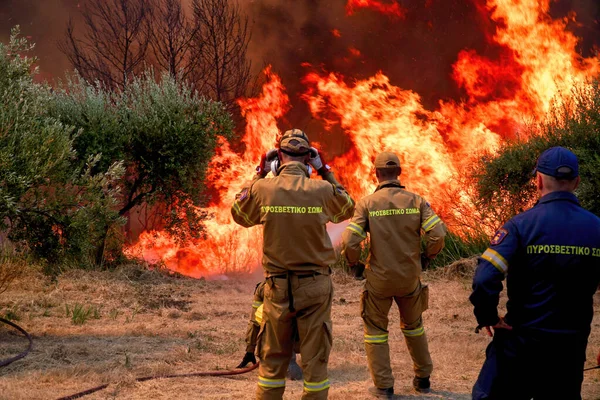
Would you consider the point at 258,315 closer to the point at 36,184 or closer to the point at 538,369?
the point at 538,369

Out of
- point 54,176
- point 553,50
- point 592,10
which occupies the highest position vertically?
point 592,10

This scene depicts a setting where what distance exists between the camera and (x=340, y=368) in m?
7.88

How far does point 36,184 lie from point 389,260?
18.5 feet

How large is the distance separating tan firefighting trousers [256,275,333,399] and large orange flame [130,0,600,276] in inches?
503

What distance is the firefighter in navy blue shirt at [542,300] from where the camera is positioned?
3709mm

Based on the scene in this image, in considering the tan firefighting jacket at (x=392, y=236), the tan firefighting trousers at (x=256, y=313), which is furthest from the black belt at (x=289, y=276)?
the tan firefighting jacket at (x=392, y=236)

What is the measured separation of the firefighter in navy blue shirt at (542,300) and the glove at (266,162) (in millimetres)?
2319

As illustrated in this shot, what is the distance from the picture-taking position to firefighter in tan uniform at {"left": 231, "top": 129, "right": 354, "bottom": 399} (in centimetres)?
504

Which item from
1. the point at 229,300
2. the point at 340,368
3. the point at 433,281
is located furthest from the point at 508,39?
the point at 340,368

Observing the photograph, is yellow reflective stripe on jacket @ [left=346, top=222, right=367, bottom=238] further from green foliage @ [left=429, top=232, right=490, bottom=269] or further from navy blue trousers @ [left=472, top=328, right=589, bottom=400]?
green foliage @ [left=429, top=232, right=490, bottom=269]

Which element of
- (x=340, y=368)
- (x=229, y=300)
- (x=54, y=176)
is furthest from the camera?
(x=229, y=300)

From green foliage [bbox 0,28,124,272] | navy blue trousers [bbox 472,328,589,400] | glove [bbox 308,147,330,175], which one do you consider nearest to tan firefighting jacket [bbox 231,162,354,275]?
glove [bbox 308,147,330,175]

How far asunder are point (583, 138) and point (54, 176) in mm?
11100

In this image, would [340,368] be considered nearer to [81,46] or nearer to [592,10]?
[592,10]
